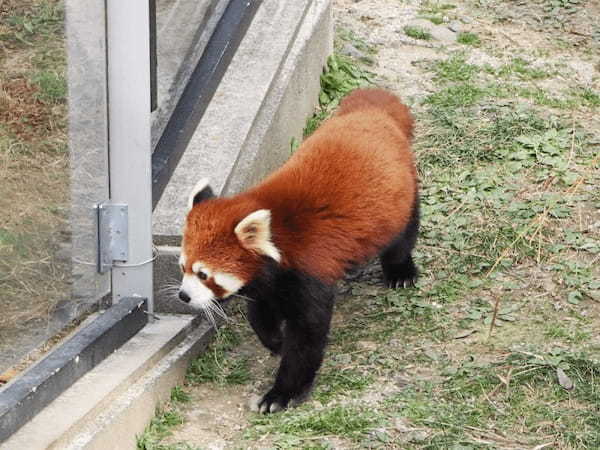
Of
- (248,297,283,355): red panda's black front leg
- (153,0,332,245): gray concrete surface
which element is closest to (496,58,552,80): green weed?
(153,0,332,245): gray concrete surface

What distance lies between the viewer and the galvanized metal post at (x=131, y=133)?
3.49 metres

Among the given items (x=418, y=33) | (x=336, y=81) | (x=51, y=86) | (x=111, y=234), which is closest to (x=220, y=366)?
(x=111, y=234)

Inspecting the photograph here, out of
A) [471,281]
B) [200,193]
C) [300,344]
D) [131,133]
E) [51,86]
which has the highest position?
[51,86]

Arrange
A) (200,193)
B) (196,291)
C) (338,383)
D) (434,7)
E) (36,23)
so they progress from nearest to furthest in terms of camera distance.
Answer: (36,23) → (196,291) → (200,193) → (338,383) → (434,7)

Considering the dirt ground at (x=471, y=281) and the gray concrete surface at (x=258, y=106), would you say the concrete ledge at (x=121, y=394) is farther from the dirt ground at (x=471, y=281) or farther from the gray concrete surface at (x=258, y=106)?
the gray concrete surface at (x=258, y=106)

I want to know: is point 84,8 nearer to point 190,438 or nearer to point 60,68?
point 60,68

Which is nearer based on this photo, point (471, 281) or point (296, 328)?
point (296, 328)

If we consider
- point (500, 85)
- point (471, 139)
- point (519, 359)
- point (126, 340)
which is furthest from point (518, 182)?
point (126, 340)

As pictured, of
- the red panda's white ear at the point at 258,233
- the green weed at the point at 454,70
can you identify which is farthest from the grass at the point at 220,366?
the green weed at the point at 454,70

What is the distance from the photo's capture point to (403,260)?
4.12 metres

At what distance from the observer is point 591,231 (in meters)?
4.35

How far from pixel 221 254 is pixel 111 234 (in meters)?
0.50

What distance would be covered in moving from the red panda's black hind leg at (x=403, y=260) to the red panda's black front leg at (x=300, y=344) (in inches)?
24.7

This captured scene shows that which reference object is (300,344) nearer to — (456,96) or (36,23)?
(36,23)
